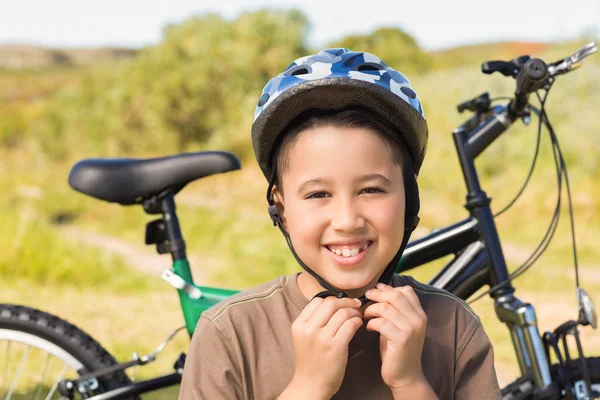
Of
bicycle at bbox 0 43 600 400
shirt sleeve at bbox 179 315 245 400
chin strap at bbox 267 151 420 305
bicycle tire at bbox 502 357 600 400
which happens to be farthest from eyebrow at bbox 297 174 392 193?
bicycle tire at bbox 502 357 600 400

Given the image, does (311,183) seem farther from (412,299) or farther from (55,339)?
(55,339)

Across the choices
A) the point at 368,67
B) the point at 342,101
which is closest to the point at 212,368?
the point at 342,101

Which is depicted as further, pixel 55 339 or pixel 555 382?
pixel 55 339

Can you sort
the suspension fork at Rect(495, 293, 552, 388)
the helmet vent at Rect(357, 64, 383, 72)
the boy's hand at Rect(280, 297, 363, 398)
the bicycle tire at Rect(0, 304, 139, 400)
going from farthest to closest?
the bicycle tire at Rect(0, 304, 139, 400) → the suspension fork at Rect(495, 293, 552, 388) → the helmet vent at Rect(357, 64, 383, 72) → the boy's hand at Rect(280, 297, 363, 398)

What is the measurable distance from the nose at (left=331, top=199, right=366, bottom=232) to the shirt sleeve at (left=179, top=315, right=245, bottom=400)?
376 millimetres

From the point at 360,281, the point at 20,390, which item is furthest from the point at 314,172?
the point at 20,390

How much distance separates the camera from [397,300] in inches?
60.2

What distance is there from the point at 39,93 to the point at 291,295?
1336 inches

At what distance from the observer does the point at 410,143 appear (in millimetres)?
1738

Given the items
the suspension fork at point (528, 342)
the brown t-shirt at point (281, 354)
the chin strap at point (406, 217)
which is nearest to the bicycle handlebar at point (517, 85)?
the suspension fork at point (528, 342)

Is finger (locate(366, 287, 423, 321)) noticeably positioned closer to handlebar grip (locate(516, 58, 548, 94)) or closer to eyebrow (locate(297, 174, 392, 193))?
eyebrow (locate(297, 174, 392, 193))

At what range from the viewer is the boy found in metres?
1.51

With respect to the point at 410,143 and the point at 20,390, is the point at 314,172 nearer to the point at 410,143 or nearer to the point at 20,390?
the point at 410,143

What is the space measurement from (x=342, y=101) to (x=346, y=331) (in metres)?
0.53
